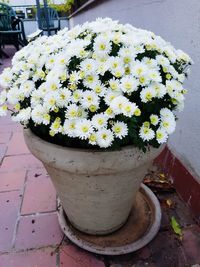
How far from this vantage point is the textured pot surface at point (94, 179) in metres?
1.07

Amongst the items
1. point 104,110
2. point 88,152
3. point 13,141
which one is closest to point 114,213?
point 88,152

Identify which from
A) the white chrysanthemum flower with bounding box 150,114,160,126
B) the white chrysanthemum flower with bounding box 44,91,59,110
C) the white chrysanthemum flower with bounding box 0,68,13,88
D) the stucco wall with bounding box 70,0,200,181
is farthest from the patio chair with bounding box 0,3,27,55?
the white chrysanthemum flower with bounding box 150,114,160,126

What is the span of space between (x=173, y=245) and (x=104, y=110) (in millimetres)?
809

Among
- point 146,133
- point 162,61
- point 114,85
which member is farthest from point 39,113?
point 162,61

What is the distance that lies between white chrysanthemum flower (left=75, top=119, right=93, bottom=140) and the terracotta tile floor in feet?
2.27

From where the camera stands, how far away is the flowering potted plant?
1.00m

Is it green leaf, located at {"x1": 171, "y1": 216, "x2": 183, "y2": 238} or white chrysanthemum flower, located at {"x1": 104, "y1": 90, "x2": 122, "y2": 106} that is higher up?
white chrysanthemum flower, located at {"x1": 104, "y1": 90, "x2": 122, "y2": 106}

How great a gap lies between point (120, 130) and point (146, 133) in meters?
0.10

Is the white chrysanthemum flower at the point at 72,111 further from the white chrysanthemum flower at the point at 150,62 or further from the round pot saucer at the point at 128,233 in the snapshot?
the round pot saucer at the point at 128,233

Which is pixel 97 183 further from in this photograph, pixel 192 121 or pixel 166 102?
pixel 192 121

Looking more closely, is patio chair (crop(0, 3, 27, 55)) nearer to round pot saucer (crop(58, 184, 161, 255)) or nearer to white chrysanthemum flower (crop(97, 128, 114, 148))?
round pot saucer (crop(58, 184, 161, 255))

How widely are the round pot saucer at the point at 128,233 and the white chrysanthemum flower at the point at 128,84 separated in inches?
30.0

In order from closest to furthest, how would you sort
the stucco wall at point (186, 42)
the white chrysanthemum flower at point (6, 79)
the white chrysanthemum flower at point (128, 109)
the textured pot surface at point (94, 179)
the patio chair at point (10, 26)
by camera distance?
the white chrysanthemum flower at point (128, 109) → the textured pot surface at point (94, 179) → the white chrysanthemum flower at point (6, 79) → the stucco wall at point (186, 42) → the patio chair at point (10, 26)

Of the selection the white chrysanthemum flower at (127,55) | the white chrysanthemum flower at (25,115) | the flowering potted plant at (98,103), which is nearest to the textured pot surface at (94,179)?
the flowering potted plant at (98,103)
